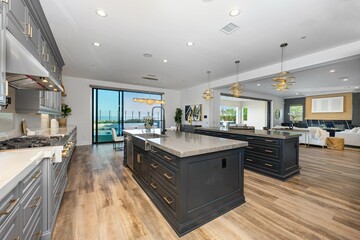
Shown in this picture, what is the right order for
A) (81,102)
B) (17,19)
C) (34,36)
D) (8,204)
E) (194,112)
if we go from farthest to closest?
1. (194,112)
2. (81,102)
3. (34,36)
4. (17,19)
5. (8,204)

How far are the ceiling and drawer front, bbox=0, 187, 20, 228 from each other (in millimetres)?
2449

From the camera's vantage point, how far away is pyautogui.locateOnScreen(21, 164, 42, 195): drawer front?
42.1 inches

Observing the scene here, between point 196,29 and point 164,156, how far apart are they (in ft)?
7.75

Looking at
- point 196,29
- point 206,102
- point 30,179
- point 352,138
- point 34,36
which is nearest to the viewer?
point 30,179

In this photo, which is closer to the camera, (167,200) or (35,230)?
(35,230)

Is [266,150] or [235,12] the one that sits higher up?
[235,12]

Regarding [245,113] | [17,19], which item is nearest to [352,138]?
[245,113]

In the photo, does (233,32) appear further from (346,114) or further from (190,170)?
(346,114)

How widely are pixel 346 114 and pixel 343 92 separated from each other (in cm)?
129

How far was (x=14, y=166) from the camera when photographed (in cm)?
104

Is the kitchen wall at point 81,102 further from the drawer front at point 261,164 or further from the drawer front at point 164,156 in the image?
the drawer front at point 261,164

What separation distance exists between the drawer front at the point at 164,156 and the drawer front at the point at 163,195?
383 mm

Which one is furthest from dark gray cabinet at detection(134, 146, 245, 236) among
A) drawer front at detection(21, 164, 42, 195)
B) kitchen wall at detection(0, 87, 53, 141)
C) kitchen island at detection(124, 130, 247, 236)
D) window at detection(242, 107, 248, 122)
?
window at detection(242, 107, 248, 122)

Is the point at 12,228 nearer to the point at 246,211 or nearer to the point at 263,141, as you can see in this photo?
the point at 246,211
